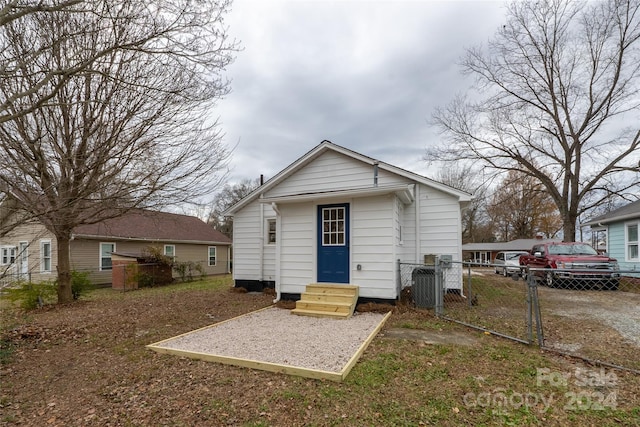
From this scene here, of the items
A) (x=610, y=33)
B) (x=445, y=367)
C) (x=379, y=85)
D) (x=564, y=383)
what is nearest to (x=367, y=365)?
(x=445, y=367)

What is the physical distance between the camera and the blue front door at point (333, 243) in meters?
8.28

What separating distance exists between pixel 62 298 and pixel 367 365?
10199 millimetres

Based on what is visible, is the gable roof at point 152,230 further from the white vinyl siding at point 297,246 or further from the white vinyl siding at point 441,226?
the white vinyl siding at point 441,226

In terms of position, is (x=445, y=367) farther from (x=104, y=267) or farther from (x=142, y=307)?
(x=104, y=267)

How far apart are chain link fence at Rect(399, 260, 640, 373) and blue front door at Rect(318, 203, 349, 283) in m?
1.83

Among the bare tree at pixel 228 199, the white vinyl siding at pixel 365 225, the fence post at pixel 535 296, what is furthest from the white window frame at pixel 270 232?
the bare tree at pixel 228 199

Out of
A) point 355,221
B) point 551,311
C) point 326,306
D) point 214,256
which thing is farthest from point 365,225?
point 214,256

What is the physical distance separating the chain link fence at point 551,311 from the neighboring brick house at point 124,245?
9890mm

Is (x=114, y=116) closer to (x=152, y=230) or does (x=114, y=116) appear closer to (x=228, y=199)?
(x=152, y=230)

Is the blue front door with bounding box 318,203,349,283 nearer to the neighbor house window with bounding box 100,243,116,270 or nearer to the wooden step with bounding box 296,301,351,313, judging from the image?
the wooden step with bounding box 296,301,351,313

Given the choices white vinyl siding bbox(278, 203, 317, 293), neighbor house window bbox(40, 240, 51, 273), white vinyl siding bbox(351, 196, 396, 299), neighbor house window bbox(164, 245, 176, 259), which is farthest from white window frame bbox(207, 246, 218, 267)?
white vinyl siding bbox(351, 196, 396, 299)

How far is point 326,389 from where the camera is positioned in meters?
3.76

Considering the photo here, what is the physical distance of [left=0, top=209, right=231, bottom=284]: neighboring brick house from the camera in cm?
1582

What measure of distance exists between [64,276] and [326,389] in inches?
395
